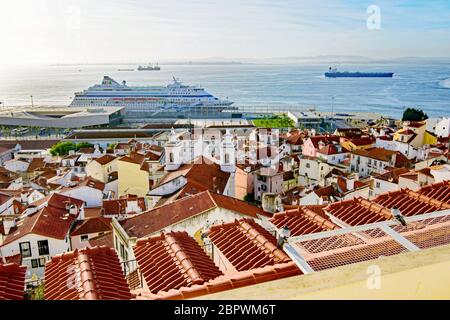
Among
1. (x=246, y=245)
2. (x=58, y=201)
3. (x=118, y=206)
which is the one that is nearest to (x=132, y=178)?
(x=118, y=206)

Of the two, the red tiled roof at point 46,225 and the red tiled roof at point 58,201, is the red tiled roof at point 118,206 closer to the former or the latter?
the red tiled roof at point 58,201

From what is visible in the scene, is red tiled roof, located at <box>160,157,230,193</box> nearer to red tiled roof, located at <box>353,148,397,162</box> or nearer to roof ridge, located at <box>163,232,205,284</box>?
red tiled roof, located at <box>353,148,397,162</box>

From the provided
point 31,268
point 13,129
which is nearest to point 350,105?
point 13,129

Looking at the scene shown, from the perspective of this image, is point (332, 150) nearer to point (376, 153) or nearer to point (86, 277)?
point (376, 153)

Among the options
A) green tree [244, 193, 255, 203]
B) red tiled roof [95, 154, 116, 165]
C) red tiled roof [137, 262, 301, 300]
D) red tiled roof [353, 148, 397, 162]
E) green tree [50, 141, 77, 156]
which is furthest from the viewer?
green tree [50, 141, 77, 156]

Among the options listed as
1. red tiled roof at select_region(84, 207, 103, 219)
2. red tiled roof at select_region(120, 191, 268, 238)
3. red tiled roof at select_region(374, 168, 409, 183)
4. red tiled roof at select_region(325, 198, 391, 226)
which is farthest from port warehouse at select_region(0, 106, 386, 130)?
red tiled roof at select_region(325, 198, 391, 226)
